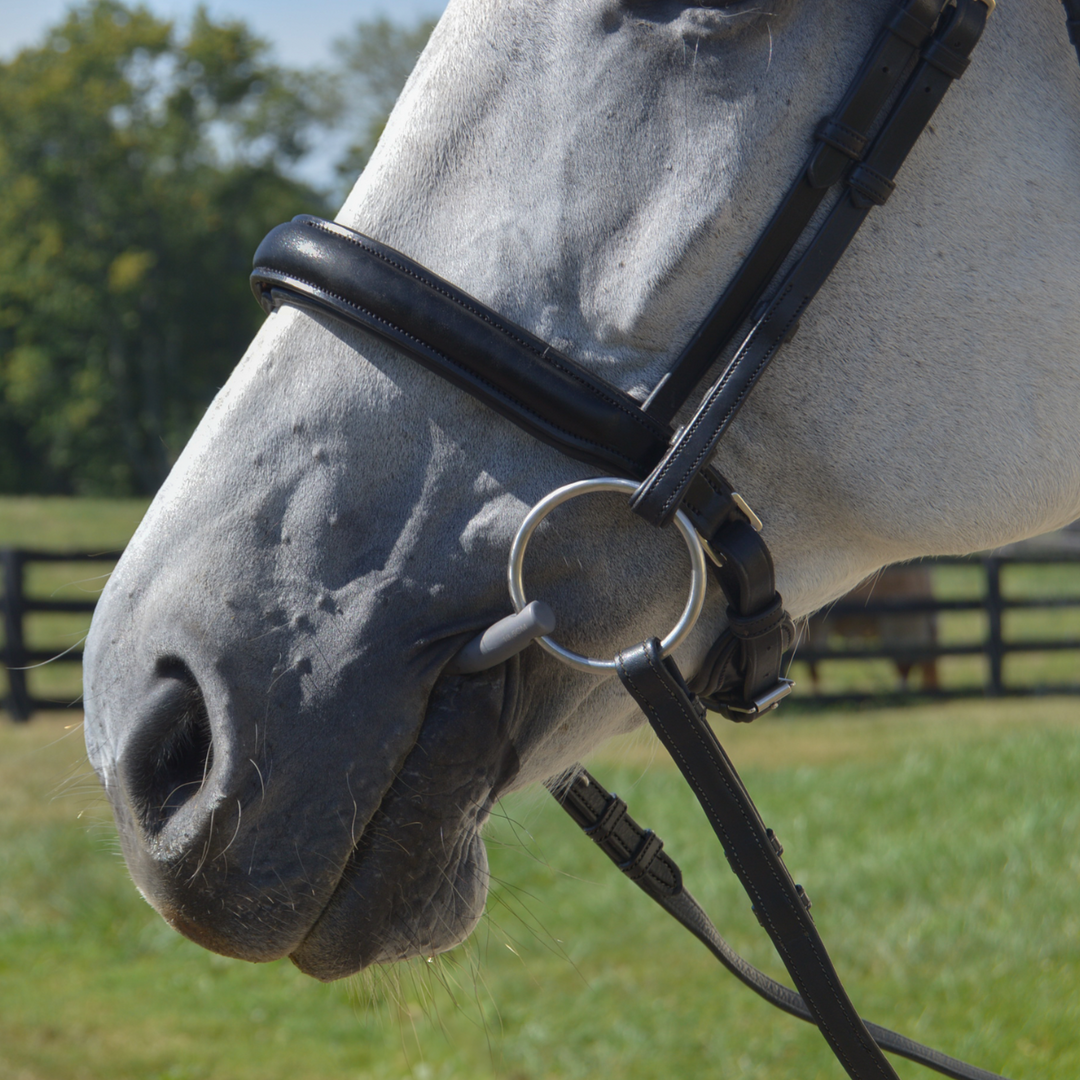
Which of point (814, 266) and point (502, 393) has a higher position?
point (814, 266)

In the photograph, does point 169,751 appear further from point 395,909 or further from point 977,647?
point 977,647

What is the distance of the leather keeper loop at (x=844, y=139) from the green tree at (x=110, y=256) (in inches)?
1269

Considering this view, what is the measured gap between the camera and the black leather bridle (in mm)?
1105

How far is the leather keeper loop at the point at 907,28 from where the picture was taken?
3.59 feet

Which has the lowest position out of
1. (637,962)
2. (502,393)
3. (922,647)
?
(922,647)

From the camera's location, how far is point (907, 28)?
43.2 inches

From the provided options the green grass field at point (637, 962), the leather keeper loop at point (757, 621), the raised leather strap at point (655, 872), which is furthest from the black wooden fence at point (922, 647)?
the leather keeper loop at point (757, 621)

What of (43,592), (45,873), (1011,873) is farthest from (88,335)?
(1011,873)

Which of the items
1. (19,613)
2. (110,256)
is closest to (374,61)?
(110,256)

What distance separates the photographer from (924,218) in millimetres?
1155

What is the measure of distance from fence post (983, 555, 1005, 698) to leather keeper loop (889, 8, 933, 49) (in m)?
9.95

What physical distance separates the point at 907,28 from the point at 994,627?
32.8 ft

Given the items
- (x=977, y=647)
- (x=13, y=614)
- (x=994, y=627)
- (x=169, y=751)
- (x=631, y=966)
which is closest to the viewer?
(x=169, y=751)

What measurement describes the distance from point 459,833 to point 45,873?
4.89 metres
